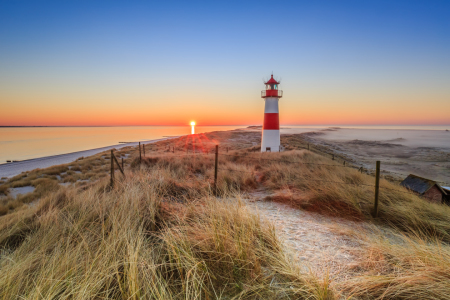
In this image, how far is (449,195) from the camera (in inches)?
256

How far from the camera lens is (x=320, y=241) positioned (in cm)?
355

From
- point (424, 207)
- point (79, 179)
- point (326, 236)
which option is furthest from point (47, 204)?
point (79, 179)

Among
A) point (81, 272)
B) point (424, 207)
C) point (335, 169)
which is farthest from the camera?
point (335, 169)

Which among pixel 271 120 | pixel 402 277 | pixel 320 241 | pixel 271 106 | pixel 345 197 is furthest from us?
pixel 271 120

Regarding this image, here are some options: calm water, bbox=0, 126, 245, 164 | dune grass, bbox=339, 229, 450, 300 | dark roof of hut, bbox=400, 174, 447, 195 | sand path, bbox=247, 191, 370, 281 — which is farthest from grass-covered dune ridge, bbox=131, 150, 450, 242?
calm water, bbox=0, 126, 245, 164

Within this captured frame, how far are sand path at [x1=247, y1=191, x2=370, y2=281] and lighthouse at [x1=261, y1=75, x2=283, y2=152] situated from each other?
14.5m

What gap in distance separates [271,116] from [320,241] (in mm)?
16380

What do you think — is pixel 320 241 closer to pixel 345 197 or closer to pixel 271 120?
pixel 345 197

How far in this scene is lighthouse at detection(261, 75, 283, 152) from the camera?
744 inches

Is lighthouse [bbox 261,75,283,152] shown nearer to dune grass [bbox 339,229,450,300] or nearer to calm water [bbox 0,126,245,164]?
dune grass [bbox 339,229,450,300]

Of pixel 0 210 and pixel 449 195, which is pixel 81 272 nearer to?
pixel 0 210

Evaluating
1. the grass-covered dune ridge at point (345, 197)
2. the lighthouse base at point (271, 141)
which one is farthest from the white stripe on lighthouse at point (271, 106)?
the grass-covered dune ridge at point (345, 197)

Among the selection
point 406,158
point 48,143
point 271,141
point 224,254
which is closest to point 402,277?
point 224,254

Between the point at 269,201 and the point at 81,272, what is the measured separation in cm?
480
